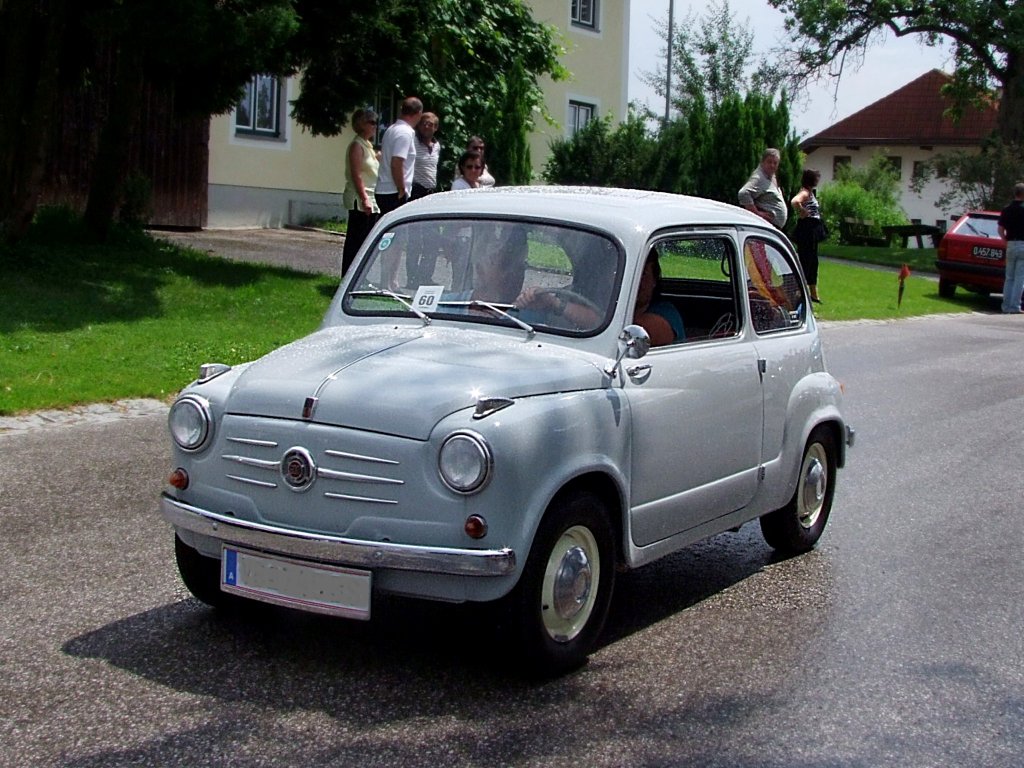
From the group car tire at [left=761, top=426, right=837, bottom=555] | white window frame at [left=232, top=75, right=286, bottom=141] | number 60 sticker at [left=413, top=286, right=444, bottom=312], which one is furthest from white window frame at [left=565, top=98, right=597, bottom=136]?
number 60 sticker at [left=413, top=286, right=444, bottom=312]

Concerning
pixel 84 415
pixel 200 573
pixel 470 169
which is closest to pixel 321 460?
pixel 200 573

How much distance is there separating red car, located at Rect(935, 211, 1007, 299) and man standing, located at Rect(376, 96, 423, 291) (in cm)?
1415

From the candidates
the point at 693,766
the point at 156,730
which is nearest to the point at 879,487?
the point at 693,766

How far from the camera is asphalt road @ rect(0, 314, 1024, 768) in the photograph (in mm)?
4426

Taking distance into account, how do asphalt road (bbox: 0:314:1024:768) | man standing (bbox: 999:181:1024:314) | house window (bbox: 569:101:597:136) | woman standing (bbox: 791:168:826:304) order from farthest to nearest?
house window (bbox: 569:101:597:136), man standing (bbox: 999:181:1024:314), woman standing (bbox: 791:168:826:304), asphalt road (bbox: 0:314:1024:768)

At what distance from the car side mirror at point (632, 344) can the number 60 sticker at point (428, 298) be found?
33.5 inches

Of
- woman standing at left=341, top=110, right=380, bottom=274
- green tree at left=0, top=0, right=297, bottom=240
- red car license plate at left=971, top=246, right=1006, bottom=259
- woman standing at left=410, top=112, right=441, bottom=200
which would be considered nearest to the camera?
green tree at left=0, top=0, right=297, bottom=240

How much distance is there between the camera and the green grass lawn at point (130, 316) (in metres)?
10.7

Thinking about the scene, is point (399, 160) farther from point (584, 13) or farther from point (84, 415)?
point (584, 13)

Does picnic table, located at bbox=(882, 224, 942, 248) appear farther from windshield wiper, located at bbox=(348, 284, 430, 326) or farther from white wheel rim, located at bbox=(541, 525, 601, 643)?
white wheel rim, located at bbox=(541, 525, 601, 643)

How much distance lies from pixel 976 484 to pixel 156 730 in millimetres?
6222

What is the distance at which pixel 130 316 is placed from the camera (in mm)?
13469

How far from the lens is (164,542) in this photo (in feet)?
22.0

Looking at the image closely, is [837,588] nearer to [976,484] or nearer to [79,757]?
[976,484]
